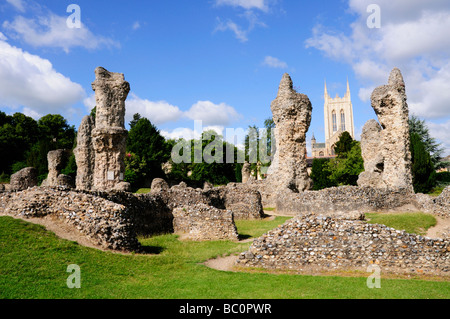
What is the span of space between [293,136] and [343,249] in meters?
17.0

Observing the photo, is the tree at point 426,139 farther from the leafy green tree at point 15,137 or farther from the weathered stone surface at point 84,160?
the leafy green tree at point 15,137

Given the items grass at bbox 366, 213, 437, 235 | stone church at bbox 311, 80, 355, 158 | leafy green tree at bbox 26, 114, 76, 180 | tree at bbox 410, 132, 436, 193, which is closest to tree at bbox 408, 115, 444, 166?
tree at bbox 410, 132, 436, 193

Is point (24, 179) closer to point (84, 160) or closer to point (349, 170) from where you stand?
point (84, 160)

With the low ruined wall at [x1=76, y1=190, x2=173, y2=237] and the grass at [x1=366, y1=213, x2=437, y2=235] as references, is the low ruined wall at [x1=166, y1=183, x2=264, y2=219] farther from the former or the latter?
the grass at [x1=366, y1=213, x2=437, y2=235]

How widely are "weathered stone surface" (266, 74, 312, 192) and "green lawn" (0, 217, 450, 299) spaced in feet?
53.0

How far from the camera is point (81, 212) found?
991cm

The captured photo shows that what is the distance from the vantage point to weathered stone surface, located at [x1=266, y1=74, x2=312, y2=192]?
80.2 ft

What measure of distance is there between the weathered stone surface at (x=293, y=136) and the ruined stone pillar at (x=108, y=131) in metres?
11.6

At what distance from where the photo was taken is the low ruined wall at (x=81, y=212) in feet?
31.4

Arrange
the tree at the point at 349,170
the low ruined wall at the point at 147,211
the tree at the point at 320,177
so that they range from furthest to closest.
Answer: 1. the tree at the point at 349,170
2. the tree at the point at 320,177
3. the low ruined wall at the point at 147,211

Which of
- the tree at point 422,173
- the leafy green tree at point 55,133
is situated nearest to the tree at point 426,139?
the tree at point 422,173
